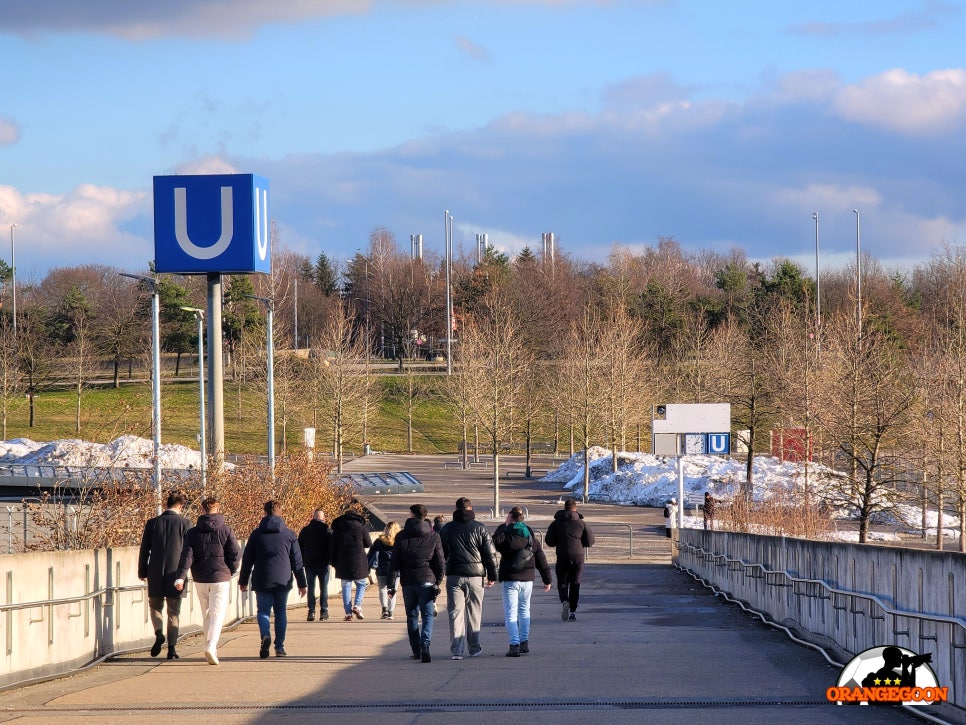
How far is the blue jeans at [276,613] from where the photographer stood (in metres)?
12.8

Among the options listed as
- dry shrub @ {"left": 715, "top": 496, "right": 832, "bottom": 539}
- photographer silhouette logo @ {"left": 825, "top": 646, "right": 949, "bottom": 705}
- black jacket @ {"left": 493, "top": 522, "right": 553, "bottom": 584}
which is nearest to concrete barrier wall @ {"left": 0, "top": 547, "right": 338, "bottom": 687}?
black jacket @ {"left": 493, "top": 522, "right": 553, "bottom": 584}

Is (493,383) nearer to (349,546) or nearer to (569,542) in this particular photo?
(349,546)

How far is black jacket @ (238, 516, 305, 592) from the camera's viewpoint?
1286cm

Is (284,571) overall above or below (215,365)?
below

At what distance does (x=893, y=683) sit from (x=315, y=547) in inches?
417

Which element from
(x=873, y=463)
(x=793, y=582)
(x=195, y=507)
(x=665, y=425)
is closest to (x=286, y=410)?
(x=665, y=425)

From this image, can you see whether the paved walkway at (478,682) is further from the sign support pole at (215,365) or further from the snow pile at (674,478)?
the snow pile at (674,478)

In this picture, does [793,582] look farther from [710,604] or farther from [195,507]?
[195,507]

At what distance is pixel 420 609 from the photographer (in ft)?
A: 41.8

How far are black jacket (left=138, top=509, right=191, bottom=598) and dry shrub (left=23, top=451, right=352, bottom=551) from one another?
2.39 meters

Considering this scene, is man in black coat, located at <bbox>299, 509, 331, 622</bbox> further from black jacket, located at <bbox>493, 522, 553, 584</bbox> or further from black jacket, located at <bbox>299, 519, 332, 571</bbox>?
black jacket, located at <bbox>493, 522, 553, 584</bbox>

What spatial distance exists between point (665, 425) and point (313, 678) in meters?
27.3

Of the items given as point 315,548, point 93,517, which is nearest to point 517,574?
point 315,548

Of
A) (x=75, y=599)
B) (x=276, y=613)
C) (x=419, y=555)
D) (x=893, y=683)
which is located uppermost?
(x=419, y=555)
